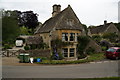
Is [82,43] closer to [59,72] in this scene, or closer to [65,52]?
[65,52]

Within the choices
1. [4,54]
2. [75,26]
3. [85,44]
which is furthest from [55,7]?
[4,54]

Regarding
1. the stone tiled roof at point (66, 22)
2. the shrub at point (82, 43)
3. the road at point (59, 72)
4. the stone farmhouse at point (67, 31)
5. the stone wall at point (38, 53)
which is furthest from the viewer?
the shrub at point (82, 43)

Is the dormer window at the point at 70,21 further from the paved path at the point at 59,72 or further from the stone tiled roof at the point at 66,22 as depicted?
the paved path at the point at 59,72

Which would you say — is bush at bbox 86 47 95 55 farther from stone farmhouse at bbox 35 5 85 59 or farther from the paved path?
the paved path

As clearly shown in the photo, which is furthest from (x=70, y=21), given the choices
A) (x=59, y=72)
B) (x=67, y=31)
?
(x=59, y=72)

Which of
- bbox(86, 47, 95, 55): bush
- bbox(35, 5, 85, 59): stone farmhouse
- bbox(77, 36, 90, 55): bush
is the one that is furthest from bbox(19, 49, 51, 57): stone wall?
bbox(86, 47, 95, 55): bush

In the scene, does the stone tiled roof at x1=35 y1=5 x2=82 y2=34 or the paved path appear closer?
the paved path

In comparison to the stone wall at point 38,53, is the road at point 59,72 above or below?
below

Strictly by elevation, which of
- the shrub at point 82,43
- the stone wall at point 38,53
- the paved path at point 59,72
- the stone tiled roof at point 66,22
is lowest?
the paved path at point 59,72

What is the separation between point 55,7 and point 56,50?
12302 mm

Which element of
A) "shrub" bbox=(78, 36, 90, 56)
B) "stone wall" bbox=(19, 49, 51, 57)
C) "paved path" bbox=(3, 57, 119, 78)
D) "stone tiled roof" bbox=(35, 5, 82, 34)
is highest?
"stone tiled roof" bbox=(35, 5, 82, 34)

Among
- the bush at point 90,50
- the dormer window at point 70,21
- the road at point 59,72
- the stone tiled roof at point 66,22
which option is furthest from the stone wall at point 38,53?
the road at point 59,72

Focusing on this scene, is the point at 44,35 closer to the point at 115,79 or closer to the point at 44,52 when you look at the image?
the point at 44,52

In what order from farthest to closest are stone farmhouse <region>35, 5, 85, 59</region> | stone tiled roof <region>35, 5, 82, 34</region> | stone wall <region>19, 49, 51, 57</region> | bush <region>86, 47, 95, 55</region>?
bush <region>86, 47, 95, 55</region>, stone tiled roof <region>35, 5, 82, 34</region>, stone farmhouse <region>35, 5, 85, 59</region>, stone wall <region>19, 49, 51, 57</region>
